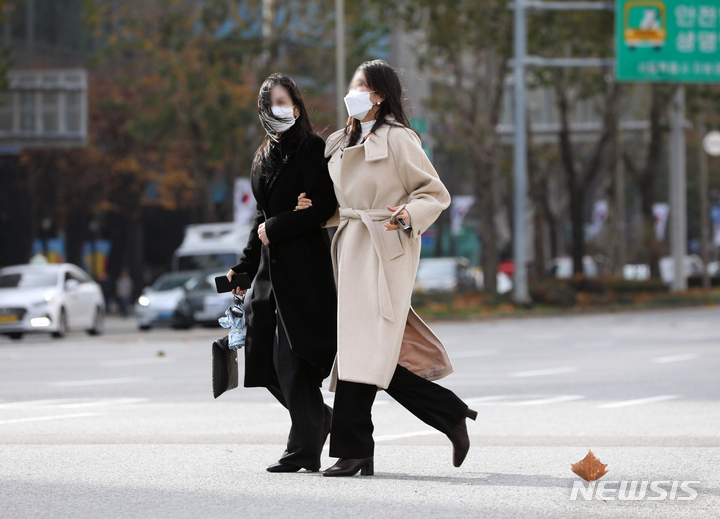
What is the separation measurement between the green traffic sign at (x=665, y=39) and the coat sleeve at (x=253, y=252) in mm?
20952

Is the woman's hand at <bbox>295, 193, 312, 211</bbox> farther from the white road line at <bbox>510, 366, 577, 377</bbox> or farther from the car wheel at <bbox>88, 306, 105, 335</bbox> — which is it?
the car wheel at <bbox>88, 306, 105, 335</bbox>

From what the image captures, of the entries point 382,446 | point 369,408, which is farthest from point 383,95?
point 382,446

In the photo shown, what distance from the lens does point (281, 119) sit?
19.4 ft

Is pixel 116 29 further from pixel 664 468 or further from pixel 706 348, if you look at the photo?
pixel 664 468

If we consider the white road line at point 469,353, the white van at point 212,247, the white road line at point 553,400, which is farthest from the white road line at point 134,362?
the white van at point 212,247

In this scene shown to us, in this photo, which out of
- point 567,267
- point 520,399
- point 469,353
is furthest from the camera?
point 567,267

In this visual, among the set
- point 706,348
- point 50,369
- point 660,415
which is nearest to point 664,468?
point 660,415

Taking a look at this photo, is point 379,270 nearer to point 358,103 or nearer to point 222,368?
point 358,103

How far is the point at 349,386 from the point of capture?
5.74m

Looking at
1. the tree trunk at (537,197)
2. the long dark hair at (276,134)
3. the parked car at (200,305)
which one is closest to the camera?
Result: the long dark hair at (276,134)

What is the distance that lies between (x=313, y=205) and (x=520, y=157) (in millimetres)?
22841

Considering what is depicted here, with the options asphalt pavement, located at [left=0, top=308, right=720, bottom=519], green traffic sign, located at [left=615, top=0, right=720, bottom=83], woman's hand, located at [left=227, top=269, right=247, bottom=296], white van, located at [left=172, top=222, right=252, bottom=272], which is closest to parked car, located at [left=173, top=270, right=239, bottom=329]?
white van, located at [left=172, top=222, right=252, bottom=272]

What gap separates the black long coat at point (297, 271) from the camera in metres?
5.82

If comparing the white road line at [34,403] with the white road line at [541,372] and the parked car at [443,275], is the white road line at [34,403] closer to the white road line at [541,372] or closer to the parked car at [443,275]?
the white road line at [541,372]
